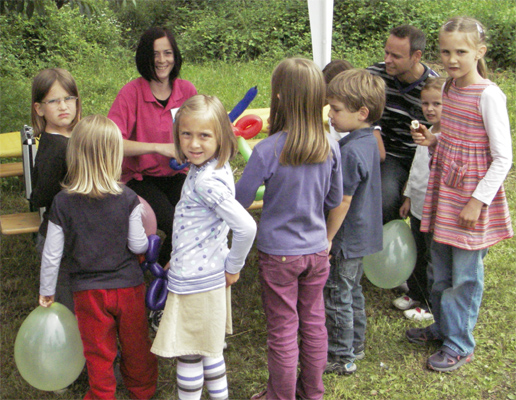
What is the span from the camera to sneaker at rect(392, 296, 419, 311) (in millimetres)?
3615

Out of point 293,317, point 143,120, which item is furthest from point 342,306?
point 143,120

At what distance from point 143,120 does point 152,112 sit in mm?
69

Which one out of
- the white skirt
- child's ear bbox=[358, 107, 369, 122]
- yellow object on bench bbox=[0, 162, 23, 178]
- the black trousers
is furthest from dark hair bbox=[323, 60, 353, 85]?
yellow object on bench bbox=[0, 162, 23, 178]

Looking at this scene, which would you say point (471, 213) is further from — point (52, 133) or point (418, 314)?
point (52, 133)

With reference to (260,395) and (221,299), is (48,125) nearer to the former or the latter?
(221,299)

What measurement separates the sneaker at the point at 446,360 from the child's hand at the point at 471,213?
2.38 ft

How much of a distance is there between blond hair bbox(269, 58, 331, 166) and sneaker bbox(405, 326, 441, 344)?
55.8 inches

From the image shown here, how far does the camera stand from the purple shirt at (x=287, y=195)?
2361mm

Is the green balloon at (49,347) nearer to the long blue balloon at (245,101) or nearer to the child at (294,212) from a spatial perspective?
the child at (294,212)

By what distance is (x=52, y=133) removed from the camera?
108 inches

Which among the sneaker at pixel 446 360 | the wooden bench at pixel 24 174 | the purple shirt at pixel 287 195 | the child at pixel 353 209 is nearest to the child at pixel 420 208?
the sneaker at pixel 446 360

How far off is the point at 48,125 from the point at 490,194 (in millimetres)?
2105

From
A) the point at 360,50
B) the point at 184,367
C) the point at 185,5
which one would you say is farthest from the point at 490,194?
the point at 185,5

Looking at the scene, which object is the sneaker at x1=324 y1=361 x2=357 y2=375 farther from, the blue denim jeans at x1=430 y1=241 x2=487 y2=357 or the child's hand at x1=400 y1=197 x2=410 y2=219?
the child's hand at x1=400 y1=197 x2=410 y2=219
